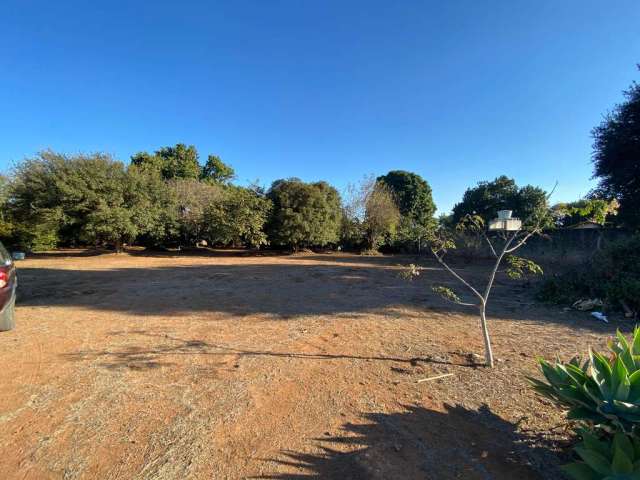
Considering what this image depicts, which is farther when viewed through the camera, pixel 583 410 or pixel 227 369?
pixel 227 369

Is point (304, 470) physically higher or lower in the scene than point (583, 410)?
lower

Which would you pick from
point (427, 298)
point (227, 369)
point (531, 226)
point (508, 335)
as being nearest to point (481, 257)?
point (427, 298)

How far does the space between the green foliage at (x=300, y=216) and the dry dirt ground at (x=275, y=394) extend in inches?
455

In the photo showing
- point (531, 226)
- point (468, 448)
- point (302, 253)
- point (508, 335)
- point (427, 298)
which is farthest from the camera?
point (302, 253)

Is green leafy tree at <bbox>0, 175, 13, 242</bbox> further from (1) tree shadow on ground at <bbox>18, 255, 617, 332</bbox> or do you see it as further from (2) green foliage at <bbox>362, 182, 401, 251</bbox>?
(2) green foliage at <bbox>362, 182, 401, 251</bbox>

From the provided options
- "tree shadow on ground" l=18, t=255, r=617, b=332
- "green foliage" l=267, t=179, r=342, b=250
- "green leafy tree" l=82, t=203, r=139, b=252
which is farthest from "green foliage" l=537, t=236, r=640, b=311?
"green leafy tree" l=82, t=203, r=139, b=252

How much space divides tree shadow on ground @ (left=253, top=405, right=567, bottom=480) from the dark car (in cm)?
401

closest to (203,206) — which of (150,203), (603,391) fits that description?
(150,203)

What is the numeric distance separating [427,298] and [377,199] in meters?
13.5

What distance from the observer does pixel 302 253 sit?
58.3ft

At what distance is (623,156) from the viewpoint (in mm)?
10383

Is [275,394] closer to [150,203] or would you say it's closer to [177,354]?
[177,354]

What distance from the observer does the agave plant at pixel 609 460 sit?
1183 millimetres

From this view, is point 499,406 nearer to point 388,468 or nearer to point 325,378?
point 388,468
